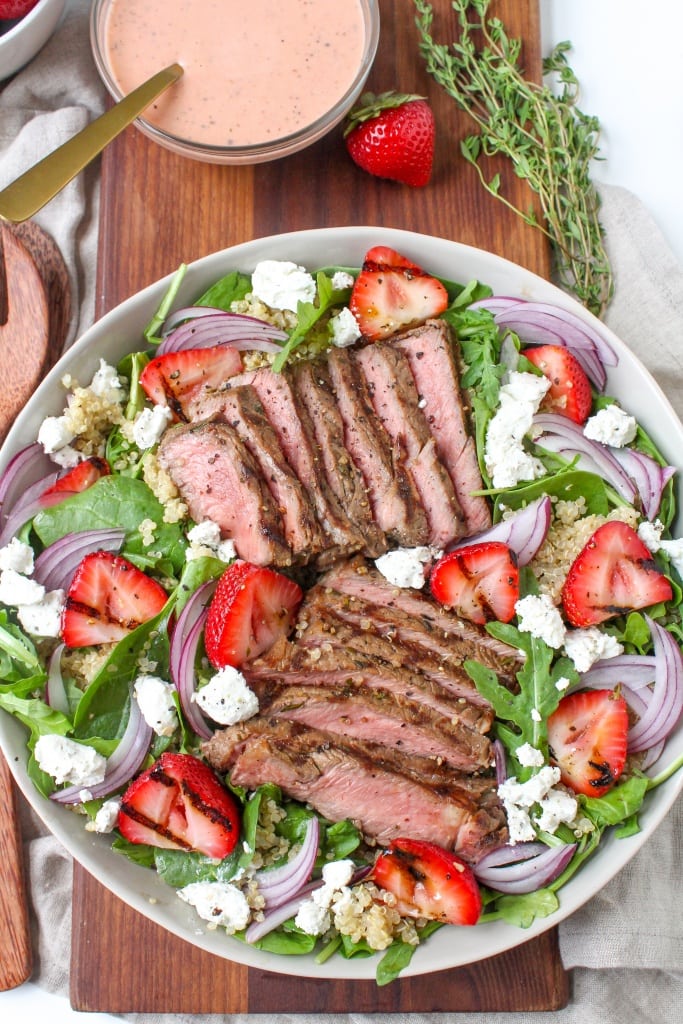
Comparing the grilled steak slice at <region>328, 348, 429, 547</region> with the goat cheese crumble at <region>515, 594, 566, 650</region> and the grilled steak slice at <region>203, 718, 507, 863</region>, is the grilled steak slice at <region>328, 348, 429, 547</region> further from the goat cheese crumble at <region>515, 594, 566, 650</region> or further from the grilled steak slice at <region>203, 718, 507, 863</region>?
the grilled steak slice at <region>203, 718, 507, 863</region>

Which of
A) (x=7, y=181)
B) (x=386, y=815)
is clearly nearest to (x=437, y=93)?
(x=7, y=181)

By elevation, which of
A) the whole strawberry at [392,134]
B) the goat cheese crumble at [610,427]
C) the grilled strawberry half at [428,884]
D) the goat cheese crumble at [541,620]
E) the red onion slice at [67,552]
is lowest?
the grilled strawberry half at [428,884]

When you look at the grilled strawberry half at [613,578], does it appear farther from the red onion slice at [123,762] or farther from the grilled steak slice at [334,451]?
the red onion slice at [123,762]

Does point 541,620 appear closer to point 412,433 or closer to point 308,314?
point 412,433

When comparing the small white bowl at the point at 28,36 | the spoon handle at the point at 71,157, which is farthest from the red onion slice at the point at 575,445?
the small white bowl at the point at 28,36

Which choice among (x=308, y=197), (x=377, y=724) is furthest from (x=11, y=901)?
(x=308, y=197)

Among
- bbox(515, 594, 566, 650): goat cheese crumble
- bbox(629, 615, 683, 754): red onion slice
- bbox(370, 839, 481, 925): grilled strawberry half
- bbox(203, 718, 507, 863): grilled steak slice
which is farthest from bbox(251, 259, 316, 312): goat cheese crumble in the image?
bbox(370, 839, 481, 925): grilled strawberry half
